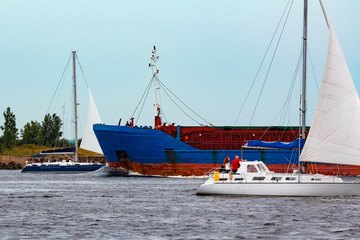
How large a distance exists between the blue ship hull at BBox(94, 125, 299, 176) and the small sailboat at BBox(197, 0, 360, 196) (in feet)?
96.2

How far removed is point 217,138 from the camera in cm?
7275

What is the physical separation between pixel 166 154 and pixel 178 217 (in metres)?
37.1

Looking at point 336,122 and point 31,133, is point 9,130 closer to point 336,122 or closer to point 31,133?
point 31,133

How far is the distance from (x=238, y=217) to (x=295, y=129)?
46.9 meters

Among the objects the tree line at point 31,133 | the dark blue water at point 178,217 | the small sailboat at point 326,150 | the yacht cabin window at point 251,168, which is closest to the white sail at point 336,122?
the small sailboat at point 326,150

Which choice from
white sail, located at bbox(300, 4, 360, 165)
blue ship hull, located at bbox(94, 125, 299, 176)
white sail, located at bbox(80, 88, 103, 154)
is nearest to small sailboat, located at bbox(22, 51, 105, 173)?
white sail, located at bbox(80, 88, 103, 154)

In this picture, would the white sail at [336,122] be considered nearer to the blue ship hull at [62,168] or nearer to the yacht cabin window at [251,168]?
the yacht cabin window at [251,168]

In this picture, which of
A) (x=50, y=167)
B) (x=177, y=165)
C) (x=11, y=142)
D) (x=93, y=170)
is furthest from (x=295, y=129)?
(x=11, y=142)

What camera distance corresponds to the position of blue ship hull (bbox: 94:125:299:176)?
6700cm

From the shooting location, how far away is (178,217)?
30.7m

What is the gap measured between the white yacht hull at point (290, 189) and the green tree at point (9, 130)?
10335 cm

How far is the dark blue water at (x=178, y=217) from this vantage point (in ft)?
84.3

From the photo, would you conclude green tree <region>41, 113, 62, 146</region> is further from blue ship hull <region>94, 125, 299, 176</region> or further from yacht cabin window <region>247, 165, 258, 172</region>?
yacht cabin window <region>247, 165, 258, 172</region>

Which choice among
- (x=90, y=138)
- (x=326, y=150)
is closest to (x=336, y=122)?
(x=326, y=150)
